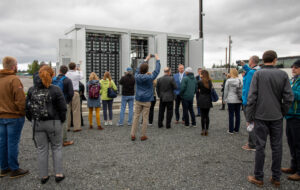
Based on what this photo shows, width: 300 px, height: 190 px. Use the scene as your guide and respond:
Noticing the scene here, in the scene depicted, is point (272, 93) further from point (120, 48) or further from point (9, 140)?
point (120, 48)

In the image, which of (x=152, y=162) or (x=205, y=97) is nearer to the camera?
(x=152, y=162)

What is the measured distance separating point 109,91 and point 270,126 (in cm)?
486

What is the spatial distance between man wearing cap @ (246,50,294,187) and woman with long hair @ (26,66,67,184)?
287cm

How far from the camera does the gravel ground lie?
11.5 feet

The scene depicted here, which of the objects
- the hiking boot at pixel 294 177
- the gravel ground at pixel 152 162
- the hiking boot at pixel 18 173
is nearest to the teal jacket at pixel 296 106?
the hiking boot at pixel 294 177

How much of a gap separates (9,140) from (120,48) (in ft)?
32.0

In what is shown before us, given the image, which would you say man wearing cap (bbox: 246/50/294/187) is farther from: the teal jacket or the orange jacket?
the orange jacket

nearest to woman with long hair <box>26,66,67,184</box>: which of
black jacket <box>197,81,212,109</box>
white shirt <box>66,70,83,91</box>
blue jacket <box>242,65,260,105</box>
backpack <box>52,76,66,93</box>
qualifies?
backpack <box>52,76,66,93</box>

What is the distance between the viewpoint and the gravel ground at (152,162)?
352cm

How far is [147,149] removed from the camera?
517 cm

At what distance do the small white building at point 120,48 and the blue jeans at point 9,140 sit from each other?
24.3 ft

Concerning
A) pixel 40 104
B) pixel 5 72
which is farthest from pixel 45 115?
pixel 5 72

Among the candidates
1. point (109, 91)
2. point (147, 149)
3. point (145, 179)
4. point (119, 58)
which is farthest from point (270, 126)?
point (119, 58)

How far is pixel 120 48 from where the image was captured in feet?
42.2
